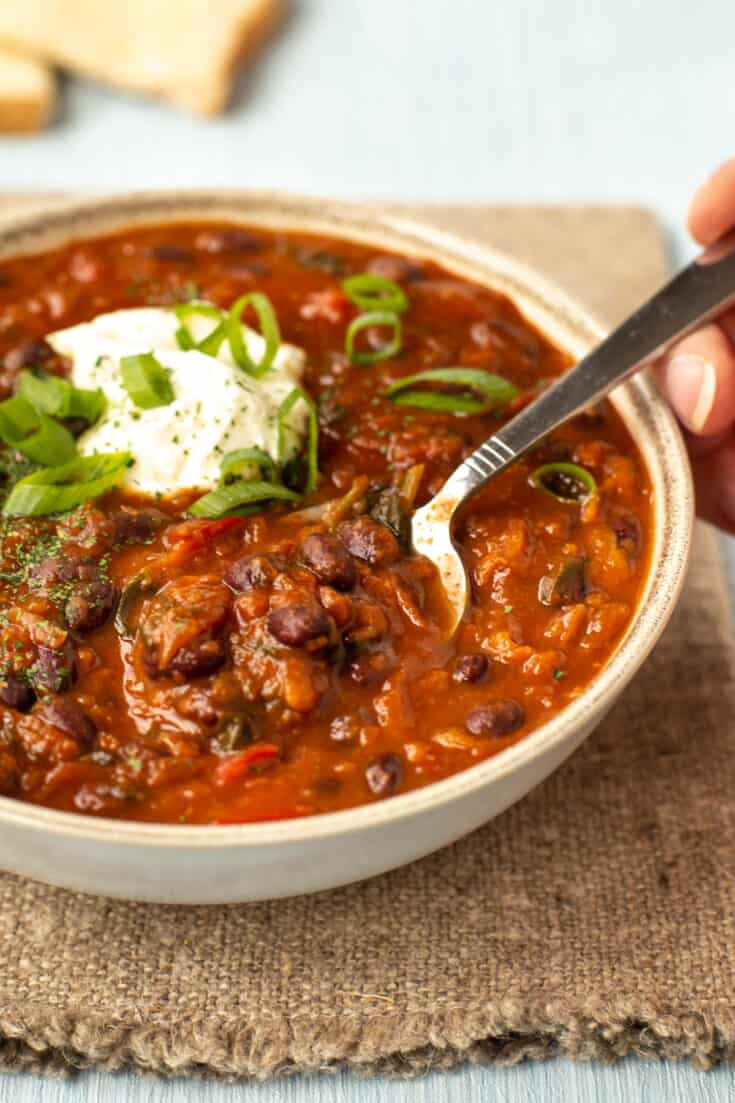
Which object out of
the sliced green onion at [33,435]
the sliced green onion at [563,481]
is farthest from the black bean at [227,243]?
the sliced green onion at [563,481]

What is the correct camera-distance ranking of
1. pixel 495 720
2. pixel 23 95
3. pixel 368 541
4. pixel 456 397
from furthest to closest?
pixel 23 95, pixel 456 397, pixel 368 541, pixel 495 720

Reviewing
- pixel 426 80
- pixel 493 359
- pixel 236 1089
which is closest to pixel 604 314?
pixel 493 359

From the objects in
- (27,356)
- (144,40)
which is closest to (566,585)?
(27,356)

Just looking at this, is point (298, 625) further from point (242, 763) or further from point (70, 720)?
point (70, 720)

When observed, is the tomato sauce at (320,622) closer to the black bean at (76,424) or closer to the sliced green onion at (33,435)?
the sliced green onion at (33,435)

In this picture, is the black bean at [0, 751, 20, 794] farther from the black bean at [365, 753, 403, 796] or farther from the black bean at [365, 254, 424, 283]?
the black bean at [365, 254, 424, 283]

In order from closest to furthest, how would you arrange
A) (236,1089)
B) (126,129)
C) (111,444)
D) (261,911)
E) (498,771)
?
(498,771), (236,1089), (261,911), (111,444), (126,129)

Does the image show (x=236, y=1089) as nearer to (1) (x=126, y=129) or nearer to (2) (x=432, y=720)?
(2) (x=432, y=720)
